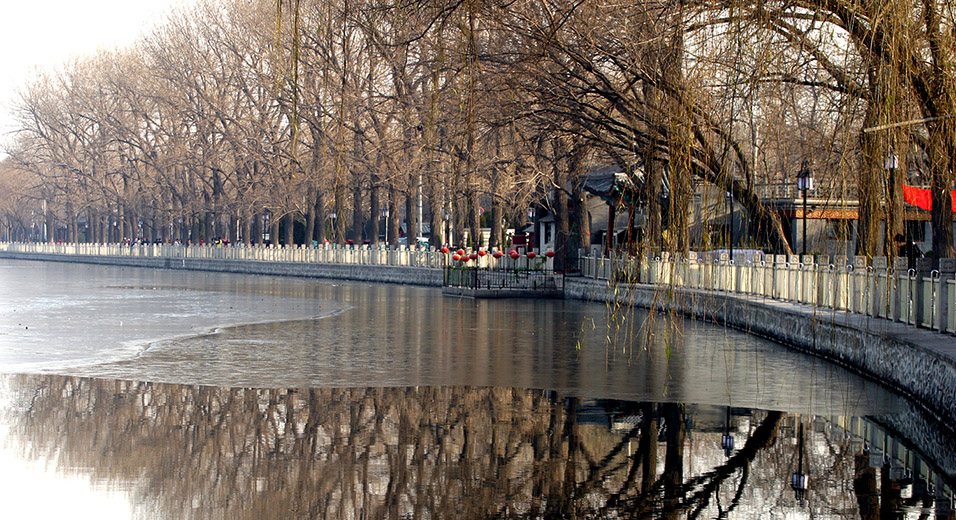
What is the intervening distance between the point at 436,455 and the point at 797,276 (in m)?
16.2

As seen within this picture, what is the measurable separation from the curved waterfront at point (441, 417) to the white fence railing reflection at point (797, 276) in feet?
4.07

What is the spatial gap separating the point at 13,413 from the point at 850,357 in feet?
39.7

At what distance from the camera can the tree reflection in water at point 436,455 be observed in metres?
9.92

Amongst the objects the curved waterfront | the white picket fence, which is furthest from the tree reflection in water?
the white picket fence

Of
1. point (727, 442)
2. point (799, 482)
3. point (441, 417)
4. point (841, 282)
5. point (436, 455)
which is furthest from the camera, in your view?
point (841, 282)

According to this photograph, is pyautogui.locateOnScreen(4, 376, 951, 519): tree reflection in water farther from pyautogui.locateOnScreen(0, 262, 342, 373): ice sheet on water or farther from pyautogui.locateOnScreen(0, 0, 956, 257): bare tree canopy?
pyautogui.locateOnScreen(0, 262, 342, 373): ice sheet on water

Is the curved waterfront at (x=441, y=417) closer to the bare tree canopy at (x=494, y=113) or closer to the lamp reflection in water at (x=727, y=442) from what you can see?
the lamp reflection in water at (x=727, y=442)

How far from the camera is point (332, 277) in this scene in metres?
65.4

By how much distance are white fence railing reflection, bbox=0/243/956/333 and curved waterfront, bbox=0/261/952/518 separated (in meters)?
1.24

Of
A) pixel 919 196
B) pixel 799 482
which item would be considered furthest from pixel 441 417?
pixel 919 196

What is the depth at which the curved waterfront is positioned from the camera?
1035 cm

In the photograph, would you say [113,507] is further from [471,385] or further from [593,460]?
[471,385]

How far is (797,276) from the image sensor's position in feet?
86.9

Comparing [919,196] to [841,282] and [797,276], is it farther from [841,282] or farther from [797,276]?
[841,282]
